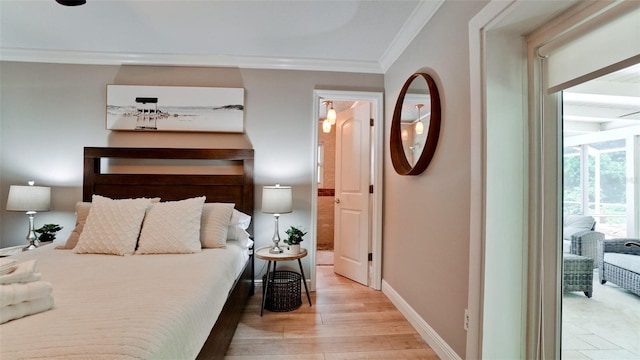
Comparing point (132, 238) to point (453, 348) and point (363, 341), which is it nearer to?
point (363, 341)

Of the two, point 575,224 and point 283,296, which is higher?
point 575,224

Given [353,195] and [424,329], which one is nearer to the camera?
[424,329]

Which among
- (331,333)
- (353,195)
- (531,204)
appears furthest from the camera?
(353,195)

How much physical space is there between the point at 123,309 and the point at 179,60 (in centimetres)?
271

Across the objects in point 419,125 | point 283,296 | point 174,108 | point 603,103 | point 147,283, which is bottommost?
point 283,296

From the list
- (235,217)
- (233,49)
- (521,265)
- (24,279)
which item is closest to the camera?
(24,279)

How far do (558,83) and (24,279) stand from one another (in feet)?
7.97

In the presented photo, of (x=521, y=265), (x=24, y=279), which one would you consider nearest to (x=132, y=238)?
(x=24, y=279)

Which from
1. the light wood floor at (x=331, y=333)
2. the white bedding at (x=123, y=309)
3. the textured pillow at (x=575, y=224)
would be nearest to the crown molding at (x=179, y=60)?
the white bedding at (x=123, y=309)

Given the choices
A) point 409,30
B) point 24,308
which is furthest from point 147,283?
point 409,30

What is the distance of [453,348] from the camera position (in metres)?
1.74

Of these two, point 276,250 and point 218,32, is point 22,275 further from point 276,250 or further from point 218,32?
point 218,32

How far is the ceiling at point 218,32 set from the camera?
2146mm

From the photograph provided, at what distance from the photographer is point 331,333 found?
7.14 feet
